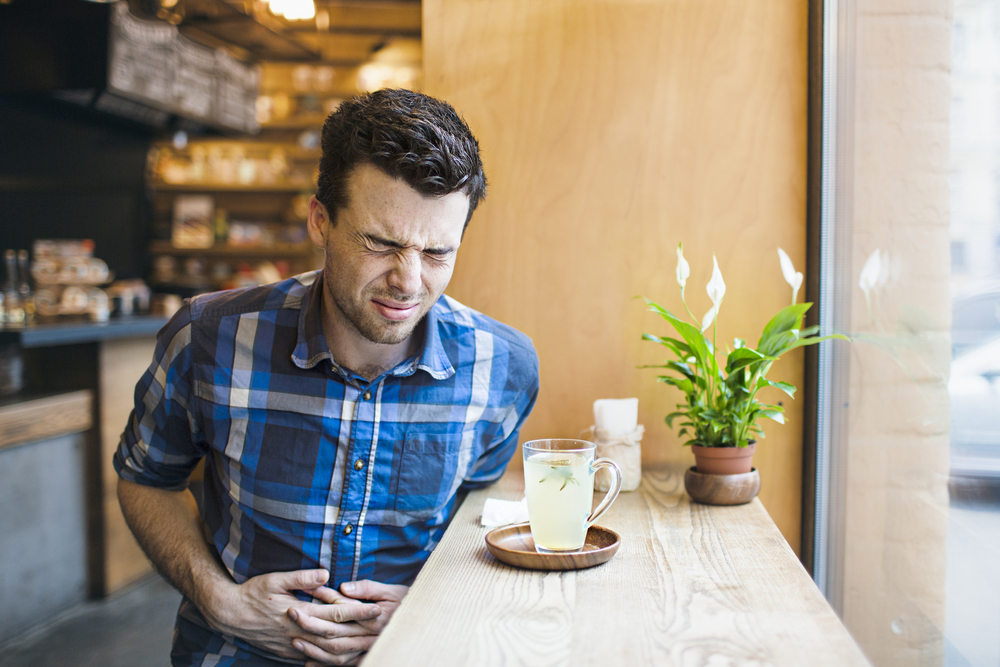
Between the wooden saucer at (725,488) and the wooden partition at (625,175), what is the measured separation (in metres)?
0.28

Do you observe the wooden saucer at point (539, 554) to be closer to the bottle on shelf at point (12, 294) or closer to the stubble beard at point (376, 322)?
the stubble beard at point (376, 322)

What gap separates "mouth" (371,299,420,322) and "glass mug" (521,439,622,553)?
320mm

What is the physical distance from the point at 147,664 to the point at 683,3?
2.46 m

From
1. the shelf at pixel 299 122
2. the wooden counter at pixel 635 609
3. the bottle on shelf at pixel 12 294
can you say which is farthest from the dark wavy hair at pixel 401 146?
the shelf at pixel 299 122

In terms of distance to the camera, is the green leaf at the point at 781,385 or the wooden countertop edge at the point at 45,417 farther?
the wooden countertop edge at the point at 45,417

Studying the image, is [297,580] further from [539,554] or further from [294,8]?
[294,8]

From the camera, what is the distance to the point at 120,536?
2.88 metres

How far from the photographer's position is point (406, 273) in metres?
1.11

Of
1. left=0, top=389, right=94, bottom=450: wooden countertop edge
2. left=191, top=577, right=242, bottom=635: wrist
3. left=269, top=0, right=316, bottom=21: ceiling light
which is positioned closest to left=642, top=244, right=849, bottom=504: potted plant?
left=191, top=577, right=242, bottom=635: wrist

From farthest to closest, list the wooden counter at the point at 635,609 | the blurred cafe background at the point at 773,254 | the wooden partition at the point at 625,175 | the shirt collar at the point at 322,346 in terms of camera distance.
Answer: the wooden partition at the point at 625,175 < the shirt collar at the point at 322,346 < the blurred cafe background at the point at 773,254 < the wooden counter at the point at 635,609

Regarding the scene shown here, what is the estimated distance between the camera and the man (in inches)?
43.8

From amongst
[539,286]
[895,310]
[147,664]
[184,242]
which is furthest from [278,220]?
[895,310]

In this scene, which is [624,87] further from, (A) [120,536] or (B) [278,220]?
(B) [278,220]

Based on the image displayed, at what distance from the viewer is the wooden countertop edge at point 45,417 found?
7.98ft
